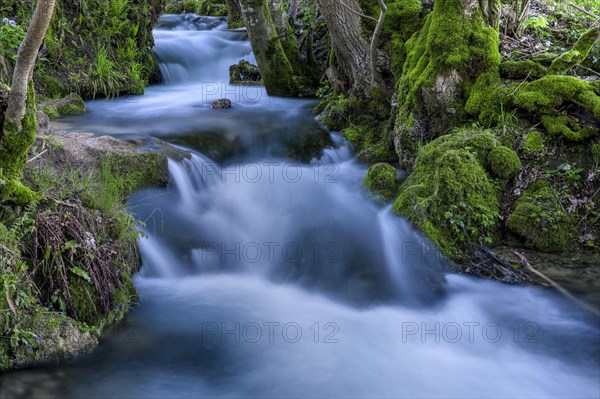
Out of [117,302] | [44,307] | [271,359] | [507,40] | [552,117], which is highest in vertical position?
[507,40]

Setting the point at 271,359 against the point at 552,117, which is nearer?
the point at 271,359

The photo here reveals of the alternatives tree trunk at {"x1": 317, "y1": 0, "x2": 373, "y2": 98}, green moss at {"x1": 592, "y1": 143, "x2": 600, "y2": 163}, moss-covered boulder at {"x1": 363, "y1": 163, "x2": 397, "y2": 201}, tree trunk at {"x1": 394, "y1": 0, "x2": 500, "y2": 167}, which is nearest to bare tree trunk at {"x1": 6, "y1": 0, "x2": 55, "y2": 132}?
moss-covered boulder at {"x1": 363, "y1": 163, "x2": 397, "y2": 201}

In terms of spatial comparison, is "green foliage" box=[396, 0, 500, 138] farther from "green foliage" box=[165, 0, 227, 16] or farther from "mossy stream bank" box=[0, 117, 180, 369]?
"green foliage" box=[165, 0, 227, 16]

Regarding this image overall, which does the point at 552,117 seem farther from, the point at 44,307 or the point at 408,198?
the point at 44,307

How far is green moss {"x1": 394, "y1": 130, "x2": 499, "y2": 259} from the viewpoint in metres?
4.96

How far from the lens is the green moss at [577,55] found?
18.3 ft

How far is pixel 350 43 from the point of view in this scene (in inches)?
295

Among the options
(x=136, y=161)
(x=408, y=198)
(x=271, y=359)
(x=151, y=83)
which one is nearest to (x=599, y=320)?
(x=408, y=198)

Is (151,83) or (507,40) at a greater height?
(507,40)

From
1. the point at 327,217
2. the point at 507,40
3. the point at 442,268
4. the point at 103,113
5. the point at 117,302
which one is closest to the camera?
the point at 117,302

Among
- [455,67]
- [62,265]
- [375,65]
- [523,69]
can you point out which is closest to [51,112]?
[375,65]

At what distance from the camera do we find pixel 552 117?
5430 mm

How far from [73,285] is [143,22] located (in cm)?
906

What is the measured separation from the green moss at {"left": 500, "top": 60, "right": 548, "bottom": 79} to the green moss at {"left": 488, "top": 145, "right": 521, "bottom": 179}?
41.0 inches
